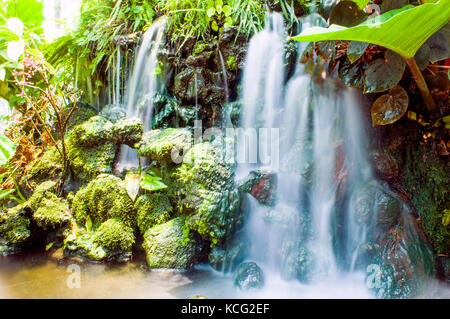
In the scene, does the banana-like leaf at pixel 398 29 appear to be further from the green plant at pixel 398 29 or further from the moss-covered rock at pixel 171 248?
the moss-covered rock at pixel 171 248

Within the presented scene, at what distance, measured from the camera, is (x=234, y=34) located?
10.2ft

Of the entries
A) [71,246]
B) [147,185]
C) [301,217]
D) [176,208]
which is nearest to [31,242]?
[71,246]

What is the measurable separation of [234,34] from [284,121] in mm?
1216

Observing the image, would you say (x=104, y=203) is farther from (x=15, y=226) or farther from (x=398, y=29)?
(x=398, y=29)

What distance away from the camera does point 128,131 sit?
2.80 meters

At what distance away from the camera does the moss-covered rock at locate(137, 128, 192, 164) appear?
255cm

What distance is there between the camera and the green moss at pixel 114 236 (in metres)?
2.41

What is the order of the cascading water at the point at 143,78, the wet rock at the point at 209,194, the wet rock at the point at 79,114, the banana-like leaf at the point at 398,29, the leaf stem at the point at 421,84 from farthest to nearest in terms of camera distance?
the wet rock at the point at 79,114
the cascading water at the point at 143,78
the wet rock at the point at 209,194
the leaf stem at the point at 421,84
the banana-like leaf at the point at 398,29

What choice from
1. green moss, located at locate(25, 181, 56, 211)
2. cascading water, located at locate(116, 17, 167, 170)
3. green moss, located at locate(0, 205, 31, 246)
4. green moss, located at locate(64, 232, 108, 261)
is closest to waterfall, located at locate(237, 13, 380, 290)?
green moss, located at locate(64, 232, 108, 261)


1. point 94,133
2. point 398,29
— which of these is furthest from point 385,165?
point 94,133

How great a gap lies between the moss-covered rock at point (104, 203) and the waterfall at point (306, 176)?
3.76 feet

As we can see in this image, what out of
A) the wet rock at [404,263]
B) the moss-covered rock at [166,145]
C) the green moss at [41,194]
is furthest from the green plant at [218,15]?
the wet rock at [404,263]

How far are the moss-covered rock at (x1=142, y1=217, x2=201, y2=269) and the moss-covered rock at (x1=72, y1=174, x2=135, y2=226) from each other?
382 millimetres

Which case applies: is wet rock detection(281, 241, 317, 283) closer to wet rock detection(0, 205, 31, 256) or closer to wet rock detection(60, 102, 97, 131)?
wet rock detection(0, 205, 31, 256)
